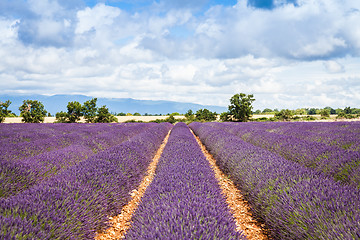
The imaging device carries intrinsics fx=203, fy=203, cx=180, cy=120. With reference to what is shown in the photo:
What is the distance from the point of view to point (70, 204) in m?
2.22

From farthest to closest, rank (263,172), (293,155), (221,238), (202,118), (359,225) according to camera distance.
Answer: (202,118) → (293,155) → (263,172) → (359,225) → (221,238)

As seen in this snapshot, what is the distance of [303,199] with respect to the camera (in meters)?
2.27

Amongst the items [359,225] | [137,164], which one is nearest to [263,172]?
[359,225]

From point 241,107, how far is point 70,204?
141ft

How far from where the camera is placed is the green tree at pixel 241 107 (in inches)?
1662

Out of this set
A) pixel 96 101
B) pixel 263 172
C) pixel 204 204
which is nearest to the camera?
pixel 204 204

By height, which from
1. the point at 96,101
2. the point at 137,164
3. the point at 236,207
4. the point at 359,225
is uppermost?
the point at 96,101

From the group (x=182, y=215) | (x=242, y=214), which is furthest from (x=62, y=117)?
(x=182, y=215)

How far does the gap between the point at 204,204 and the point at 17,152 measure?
196 inches

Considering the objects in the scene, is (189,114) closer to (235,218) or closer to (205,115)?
(205,115)

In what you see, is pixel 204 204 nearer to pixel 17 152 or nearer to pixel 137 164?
pixel 137 164

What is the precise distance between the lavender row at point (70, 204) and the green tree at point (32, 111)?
1461 inches

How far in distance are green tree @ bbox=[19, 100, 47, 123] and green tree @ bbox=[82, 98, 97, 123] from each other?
680 cm

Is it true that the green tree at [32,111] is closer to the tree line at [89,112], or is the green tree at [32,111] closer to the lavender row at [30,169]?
the tree line at [89,112]
